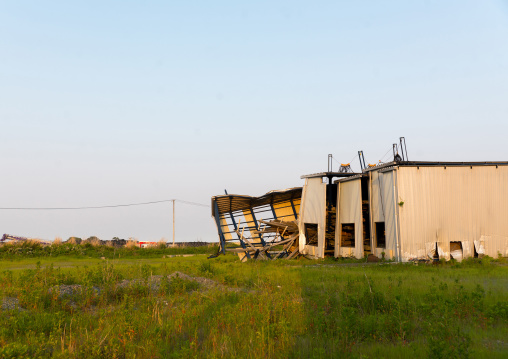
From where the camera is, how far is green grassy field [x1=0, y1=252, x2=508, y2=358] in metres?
6.69

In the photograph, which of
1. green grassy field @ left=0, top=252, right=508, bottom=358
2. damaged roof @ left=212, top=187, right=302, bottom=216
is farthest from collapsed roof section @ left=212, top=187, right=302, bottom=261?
green grassy field @ left=0, top=252, right=508, bottom=358

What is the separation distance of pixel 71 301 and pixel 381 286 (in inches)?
332

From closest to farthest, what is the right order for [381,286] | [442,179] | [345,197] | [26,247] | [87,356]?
[87,356] < [381,286] < [442,179] < [345,197] < [26,247]

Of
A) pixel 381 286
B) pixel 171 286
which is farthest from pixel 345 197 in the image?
pixel 171 286

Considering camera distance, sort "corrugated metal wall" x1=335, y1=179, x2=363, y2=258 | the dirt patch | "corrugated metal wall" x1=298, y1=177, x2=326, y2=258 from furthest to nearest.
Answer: "corrugated metal wall" x1=298, y1=177, x2=326, y2=258
"corrugated metal wall" x1=335, y1=179, x2=363, y2=258
the dirt patch

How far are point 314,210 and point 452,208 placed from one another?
8499mm

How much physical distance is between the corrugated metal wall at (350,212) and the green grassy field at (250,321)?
34.3 ft

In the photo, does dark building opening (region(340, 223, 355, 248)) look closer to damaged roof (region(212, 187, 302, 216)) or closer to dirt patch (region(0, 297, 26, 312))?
damaged roof (region(212, 187, 302, 216))

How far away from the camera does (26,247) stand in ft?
109

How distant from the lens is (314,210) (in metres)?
26.9

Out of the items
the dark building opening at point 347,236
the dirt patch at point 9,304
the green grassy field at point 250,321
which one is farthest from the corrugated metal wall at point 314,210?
the dirt patch at point 9,304

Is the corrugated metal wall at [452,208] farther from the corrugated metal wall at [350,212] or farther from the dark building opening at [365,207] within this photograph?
the dark building opening at [365,207]

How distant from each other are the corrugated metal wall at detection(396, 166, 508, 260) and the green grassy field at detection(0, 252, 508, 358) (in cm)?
742

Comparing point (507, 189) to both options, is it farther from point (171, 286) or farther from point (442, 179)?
point (171, 286)
